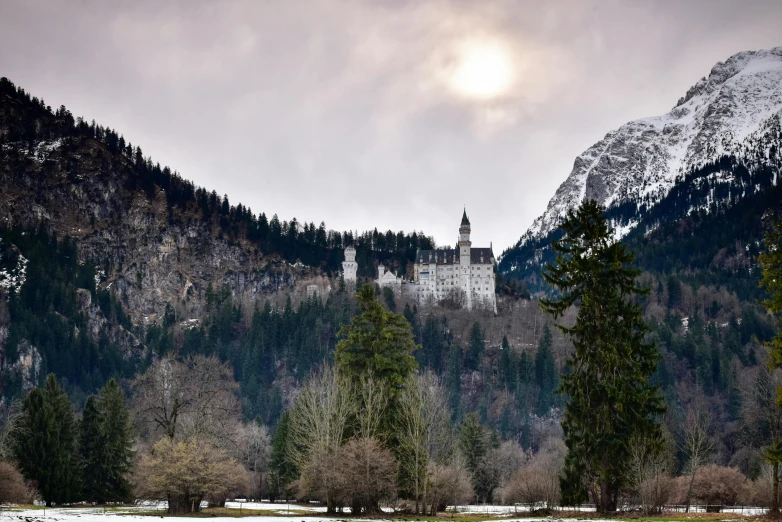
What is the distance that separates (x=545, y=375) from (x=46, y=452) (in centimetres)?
13244

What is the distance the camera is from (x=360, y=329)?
54.9 m

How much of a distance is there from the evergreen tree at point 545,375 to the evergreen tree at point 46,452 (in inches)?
4831

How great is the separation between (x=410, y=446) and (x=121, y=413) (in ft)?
117

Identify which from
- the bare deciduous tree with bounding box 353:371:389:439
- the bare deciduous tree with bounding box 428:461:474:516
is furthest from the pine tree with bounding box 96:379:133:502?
the bare deciduous tree with bounding box 428:461:474:516

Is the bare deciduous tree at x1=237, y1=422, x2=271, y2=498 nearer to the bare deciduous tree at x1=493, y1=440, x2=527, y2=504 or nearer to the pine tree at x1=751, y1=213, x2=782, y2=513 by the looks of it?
the bare deciduous tree at x1=493, y1=440, x2=527, y2=504

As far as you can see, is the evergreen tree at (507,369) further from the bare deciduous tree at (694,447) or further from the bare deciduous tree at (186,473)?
the bare deciduous tree at (186,473)

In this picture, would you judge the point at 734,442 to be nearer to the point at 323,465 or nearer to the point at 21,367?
the point at 323,465

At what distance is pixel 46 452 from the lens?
66.6 m

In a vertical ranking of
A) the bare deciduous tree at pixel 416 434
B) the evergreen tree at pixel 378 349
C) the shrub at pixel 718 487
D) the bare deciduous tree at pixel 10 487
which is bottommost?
the shrub at pixel 718 487

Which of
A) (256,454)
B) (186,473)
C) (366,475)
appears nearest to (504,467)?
(256,454)

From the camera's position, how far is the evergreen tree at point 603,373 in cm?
4288

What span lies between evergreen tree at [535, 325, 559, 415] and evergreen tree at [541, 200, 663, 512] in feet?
444

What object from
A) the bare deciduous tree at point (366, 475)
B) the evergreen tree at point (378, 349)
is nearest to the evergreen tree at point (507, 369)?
the evergreen tree at point (378, 349)

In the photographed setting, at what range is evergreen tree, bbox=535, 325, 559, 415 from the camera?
582ft
